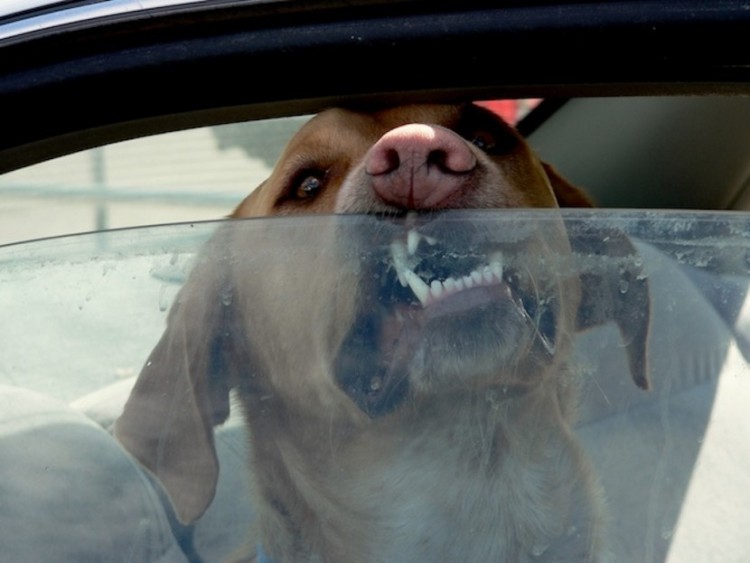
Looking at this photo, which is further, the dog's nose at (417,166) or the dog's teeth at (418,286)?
the dog's nose at (417,166)

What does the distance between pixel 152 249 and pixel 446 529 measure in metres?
0.60

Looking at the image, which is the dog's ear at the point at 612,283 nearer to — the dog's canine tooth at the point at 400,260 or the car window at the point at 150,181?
the dog's canine tooth at the point at 400,260

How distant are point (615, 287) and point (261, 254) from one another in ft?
1.56

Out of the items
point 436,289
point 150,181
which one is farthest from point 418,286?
point 150,181

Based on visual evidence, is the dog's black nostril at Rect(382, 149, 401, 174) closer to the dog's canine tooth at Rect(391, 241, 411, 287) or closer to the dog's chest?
the dog's canine tooth at Rect(391, 241, 411, 287)

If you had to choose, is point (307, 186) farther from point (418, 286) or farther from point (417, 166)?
point (418, 286)

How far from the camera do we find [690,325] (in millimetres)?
1337

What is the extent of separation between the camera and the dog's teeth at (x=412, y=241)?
4.38ft

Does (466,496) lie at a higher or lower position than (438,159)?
lower

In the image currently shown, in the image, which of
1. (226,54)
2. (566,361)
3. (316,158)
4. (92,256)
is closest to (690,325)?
(566,361)

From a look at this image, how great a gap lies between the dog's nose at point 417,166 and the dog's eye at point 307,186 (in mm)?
648

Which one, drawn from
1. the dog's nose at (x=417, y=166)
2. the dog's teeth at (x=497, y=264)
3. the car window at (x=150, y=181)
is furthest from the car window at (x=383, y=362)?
the car window at (x=150, y=181)

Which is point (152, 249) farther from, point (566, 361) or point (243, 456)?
point (566, 361)

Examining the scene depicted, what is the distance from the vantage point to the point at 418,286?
52.4 inches
